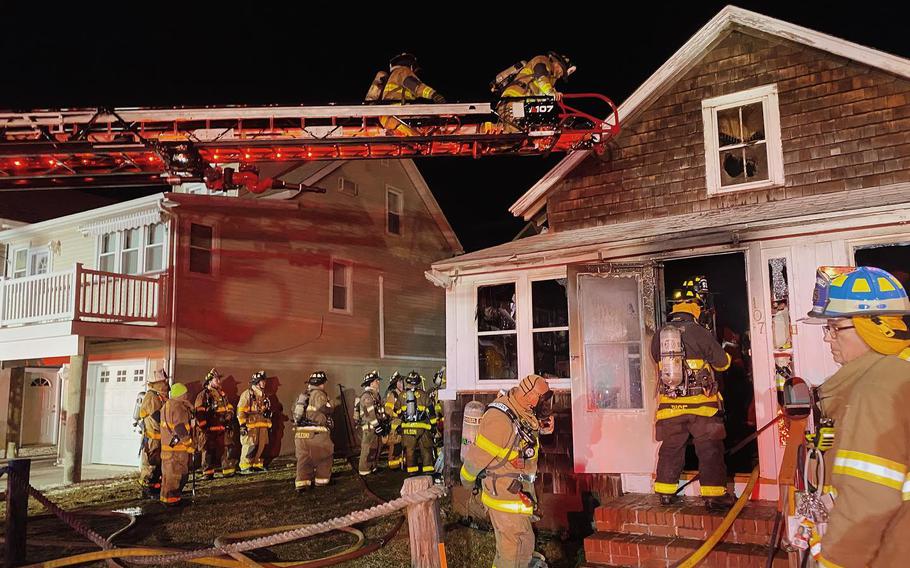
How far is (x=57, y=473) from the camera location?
50.2ft

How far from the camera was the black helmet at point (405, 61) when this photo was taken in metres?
8.89

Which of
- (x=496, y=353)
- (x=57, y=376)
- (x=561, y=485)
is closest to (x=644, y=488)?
(x=561, y=485)

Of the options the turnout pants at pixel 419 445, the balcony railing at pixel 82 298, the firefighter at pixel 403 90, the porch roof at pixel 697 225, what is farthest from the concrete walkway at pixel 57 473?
the firefighter at pixel 403 90

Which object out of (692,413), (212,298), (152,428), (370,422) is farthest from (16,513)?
(212,298)

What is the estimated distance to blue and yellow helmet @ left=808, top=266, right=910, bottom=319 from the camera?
290cm

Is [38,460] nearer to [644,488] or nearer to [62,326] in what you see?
[62,326]

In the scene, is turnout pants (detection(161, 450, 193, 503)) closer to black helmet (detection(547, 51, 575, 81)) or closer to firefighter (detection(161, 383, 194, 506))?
firefighter (detection(161, 383, 194, 506))

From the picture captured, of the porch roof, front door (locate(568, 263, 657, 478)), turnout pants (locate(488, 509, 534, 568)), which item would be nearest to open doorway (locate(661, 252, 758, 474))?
front door (locate(568, 263, 657, 478))

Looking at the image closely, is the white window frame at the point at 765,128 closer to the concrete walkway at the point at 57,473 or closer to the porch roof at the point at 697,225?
the porch roof at the point at 697,225

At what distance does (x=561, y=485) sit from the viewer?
8.28 m

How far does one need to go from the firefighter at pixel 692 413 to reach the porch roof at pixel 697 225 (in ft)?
5.15

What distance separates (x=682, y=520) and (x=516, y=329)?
3.81m

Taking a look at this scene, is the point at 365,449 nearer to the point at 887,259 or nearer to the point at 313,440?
the point at 313,440

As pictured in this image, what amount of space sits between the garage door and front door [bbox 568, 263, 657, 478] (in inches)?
490
